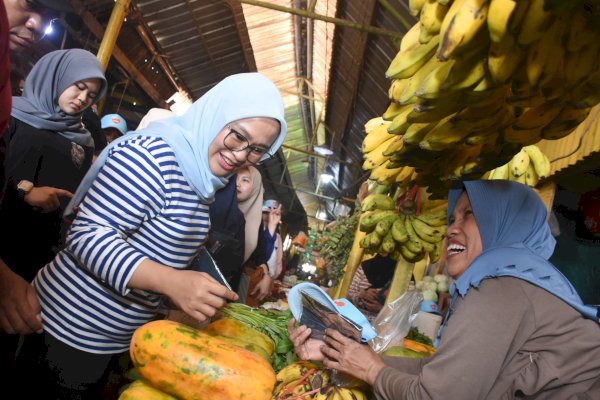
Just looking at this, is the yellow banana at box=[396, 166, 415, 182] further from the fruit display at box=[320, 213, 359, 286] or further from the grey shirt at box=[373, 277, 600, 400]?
the fruit display at box=[320, 213, 359, 286]

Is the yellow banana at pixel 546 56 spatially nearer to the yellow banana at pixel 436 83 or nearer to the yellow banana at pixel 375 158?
the yellow banana at pixel 436 83

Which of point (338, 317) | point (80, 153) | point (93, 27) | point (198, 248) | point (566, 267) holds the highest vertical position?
point (93, 27)

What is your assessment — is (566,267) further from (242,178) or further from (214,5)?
(214,5)

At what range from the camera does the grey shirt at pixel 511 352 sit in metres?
1.27

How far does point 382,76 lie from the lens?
6.29 metres

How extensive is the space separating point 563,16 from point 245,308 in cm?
152

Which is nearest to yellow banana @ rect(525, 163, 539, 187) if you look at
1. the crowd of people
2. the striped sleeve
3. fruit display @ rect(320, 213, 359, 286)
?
the crowd of people

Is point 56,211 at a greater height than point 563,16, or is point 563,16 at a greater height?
point 563,16

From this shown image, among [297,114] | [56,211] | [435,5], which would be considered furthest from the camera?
[297,114]

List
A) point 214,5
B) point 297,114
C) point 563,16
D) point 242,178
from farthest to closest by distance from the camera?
point 297,114, point 214,5, point 242,178, point 563,16

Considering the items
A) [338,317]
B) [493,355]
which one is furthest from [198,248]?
[493,355]

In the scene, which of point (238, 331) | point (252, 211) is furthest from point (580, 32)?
point (252, 211)

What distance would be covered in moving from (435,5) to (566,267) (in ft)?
12.2

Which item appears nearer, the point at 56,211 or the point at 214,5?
the point at 56,211
